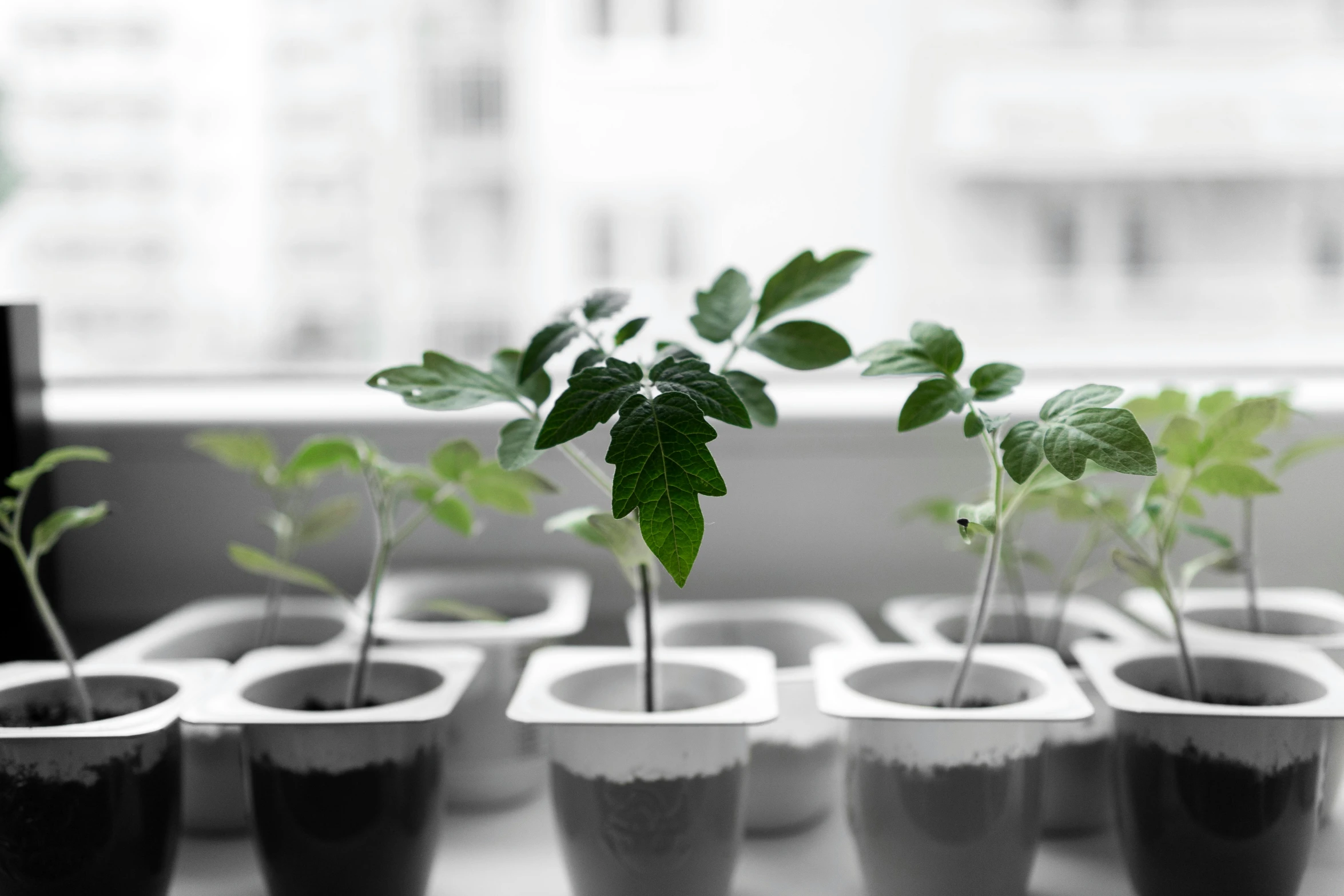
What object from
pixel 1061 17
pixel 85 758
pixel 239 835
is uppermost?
pixel 1061 17

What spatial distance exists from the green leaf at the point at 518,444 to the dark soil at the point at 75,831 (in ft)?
0.88

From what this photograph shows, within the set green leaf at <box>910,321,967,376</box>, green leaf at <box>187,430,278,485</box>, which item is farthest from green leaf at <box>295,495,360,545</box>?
green leaf at <box>910,321,967,376</box>

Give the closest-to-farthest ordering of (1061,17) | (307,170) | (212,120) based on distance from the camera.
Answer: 1. (212,120)
2. (307,170)
3. (1061,17)

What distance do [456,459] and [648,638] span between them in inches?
6.4

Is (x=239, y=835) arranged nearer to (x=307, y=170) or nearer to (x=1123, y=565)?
(x=1123, y=565)

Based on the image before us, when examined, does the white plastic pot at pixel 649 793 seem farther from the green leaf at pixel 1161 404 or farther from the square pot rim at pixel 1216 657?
the green leaf at pixel 1161 404

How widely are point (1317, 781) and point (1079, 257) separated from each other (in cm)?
964

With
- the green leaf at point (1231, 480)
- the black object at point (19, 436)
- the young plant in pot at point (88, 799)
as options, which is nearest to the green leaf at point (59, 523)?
the young plant in pot at point (88, 799)

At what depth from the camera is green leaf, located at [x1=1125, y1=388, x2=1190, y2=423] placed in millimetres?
668

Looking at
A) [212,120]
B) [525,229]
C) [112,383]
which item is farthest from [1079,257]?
[112,383]

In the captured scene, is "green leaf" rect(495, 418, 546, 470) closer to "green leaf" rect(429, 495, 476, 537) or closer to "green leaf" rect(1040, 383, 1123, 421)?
"green leaf" rect(429, 495, 476, 537)

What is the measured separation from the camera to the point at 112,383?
42.3 inches

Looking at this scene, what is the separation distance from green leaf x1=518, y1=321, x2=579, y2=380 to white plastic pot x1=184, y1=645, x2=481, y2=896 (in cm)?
20

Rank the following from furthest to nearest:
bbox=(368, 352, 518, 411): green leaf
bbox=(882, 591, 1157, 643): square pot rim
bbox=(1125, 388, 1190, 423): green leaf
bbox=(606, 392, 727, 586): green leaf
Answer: bbox=(882, 591, 1157, 643): square pot rim < bbox=(1125, 388, 1190, 423): green leaf < bbox=(368, 352, 518, 411): green leaf < bbox=(606, 392, 727, 586): green leaf
